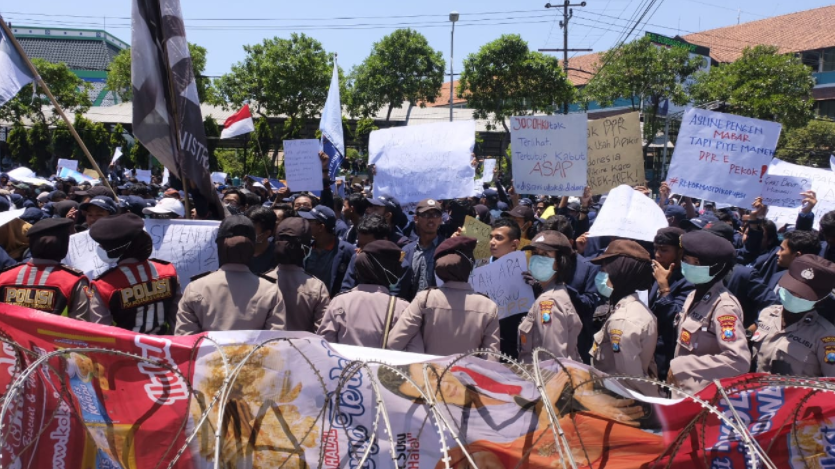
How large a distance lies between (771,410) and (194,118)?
13.7 feet

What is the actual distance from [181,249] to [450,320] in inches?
96.7

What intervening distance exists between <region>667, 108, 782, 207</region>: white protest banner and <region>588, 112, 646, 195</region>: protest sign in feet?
1.68

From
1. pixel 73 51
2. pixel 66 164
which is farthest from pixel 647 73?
pixel 73 51

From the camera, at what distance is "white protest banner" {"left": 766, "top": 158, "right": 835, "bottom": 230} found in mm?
7605

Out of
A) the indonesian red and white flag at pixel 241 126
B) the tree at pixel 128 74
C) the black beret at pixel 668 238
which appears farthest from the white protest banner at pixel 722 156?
the tree at pixel 128 74

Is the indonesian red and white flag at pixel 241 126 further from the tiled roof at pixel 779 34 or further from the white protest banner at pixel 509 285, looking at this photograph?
the tiled roof at pixel 779 34

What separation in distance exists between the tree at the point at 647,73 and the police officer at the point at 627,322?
31.1m

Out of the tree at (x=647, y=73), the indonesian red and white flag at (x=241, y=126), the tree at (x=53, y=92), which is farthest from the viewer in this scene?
the tree at (x=53, y=92)

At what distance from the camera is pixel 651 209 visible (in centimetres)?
541

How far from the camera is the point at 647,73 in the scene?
32719 millimetres

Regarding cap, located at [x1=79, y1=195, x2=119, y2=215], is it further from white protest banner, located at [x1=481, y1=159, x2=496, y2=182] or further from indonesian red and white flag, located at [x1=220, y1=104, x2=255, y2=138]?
white protest banner, located at [x1=481, y1=159, x2=496, y2=182]

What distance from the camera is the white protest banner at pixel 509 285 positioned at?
177 inches

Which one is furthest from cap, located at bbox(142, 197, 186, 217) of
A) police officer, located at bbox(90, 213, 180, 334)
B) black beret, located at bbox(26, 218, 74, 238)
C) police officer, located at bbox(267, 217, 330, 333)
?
police officer, located at bbox(267, 217, 330, 333)

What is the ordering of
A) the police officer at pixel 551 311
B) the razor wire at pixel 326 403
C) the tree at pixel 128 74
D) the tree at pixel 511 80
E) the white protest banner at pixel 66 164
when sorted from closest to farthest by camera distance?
1. the razor wire at pixel 326 403
2. the police officer at pixel 551 311
3. the white protest banner at pixel 66 164
4. the tree at pixel 511 80
5. the tree at pixel 128 74
